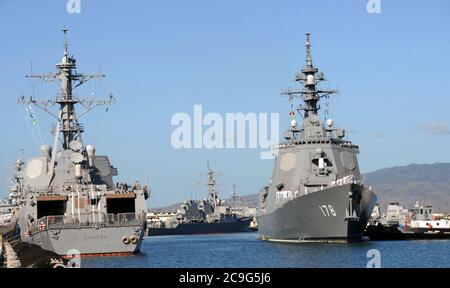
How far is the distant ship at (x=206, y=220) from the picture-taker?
11806 cm

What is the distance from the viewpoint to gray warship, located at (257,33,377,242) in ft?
148

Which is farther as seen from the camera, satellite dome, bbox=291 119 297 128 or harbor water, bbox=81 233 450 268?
satellite dome, bbox=291 119 297 128

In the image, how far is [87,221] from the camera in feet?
121

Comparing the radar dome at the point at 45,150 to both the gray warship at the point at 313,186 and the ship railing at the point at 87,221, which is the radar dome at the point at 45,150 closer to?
the ship railing at the point at 87,221

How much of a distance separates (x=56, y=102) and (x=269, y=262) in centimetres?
1591

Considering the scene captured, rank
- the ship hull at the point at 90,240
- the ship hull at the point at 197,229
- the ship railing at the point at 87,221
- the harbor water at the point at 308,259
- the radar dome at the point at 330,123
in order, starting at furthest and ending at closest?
the ship hull at the point at 197,229, the radar dome at the point at 330,123, the ship railing at the point at 87,221, the ship hull at the point at 90,240, the harbor water at the point at 308,259

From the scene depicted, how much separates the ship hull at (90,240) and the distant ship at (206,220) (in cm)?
8061

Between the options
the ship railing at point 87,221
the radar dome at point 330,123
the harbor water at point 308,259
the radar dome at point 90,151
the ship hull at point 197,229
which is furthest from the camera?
the ship hull at point 197,229

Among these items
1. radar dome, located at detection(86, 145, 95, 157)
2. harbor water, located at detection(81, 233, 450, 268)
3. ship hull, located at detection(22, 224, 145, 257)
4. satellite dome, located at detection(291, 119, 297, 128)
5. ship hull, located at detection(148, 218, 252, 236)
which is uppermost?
satellite dome, located at detection(291, 119, 297, 128)

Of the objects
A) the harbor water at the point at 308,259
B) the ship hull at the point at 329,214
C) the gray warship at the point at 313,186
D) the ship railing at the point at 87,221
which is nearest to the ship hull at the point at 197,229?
the gray warship at the point at 313,186

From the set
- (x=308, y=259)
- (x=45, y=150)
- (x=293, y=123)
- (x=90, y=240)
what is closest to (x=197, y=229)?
(x=293, y=123)

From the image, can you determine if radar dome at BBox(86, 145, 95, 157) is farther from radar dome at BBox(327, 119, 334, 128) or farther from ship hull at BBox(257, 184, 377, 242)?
radar dome at BBox(327, 119, 334, 128)

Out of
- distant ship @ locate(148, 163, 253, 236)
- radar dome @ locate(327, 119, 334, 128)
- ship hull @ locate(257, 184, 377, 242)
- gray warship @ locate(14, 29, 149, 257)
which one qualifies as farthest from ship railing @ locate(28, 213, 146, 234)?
distant ship @ locate(148, 163, 253, 236)

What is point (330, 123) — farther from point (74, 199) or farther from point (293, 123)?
point (74, 199)
